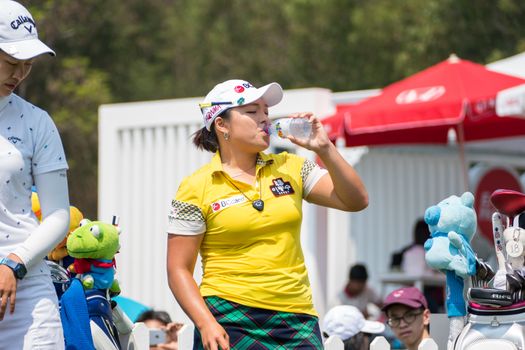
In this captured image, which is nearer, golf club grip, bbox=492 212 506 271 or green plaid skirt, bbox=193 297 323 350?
green plaid skirt, bbox=193 297 323 350

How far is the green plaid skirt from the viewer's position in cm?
435

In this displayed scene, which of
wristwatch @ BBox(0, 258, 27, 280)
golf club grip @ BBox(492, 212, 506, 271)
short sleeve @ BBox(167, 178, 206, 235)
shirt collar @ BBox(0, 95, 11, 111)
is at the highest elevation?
shirt collar @ BBox(0, 95, 11, 111)

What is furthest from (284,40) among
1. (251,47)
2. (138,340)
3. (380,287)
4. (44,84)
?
(138,340)

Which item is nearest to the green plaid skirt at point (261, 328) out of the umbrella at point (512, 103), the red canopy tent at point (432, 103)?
the umbrella at point (512, 103)

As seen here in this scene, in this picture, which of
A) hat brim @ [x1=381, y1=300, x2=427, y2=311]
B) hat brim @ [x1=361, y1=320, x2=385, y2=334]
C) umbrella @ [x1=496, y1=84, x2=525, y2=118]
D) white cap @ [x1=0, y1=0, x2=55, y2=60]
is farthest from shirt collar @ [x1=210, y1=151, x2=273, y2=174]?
umbrella @ [x1=496, y1=84, x2=525, y2=118]

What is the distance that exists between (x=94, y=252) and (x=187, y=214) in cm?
79

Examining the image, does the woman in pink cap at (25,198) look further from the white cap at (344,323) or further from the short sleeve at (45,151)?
the white cap at (344,323)

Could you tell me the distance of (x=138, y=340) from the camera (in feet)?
17.6

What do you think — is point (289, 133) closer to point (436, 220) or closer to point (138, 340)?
point (436, 220)

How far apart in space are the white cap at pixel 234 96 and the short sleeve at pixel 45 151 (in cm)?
77

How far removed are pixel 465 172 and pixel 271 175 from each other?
19.9 ft

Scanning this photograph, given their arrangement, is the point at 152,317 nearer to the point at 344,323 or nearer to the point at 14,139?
the point at 344,323

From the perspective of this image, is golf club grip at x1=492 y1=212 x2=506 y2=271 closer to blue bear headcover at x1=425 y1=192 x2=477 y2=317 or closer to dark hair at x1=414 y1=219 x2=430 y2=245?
blue bear headcover at x1=425 y1=192 x2=477 y2=317

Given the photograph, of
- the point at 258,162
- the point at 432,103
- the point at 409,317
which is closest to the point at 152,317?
the point at 409,317
